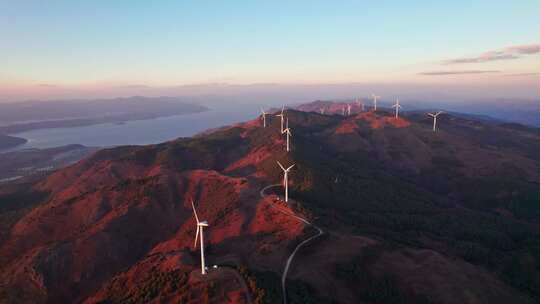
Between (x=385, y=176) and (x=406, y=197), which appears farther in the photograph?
(x=385, y=176)

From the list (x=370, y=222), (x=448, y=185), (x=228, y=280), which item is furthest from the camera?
(x=448, y=185)

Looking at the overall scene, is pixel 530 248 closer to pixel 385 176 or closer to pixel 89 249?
pixel 385 176

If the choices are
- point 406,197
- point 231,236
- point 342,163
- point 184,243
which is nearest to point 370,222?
point 406,197

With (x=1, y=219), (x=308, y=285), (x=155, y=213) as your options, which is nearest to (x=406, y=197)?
(x=308, y=285)

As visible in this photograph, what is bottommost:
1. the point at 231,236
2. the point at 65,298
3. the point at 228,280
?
the point at 65,298

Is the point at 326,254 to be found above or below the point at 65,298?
above

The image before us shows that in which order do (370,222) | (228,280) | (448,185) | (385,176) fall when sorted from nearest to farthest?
(228,280) < (370,222) < (385,176) < (448,185)
